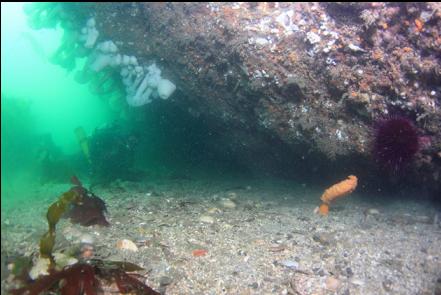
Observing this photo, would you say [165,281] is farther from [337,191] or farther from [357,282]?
[337,191]

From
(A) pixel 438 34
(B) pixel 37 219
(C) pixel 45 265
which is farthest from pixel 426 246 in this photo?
(B) pixel 37 219

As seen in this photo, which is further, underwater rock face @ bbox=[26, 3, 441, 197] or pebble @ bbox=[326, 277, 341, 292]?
underwater rock face @ bbox=[26, 3, 441, 197]

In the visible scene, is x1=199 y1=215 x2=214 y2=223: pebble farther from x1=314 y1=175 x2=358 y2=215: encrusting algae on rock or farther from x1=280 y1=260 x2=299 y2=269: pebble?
x1=314 y1=175 x2=358 y2=215: encrusting algae on rock

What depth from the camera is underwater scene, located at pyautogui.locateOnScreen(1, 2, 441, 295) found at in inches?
132

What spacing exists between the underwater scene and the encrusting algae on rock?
0.02 meters

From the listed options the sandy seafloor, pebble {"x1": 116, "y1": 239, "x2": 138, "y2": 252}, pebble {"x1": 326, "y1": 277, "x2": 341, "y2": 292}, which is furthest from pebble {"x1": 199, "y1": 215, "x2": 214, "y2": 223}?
pebble {"x1": 326, "y1": 277, "x2": 341, "y2": 292}

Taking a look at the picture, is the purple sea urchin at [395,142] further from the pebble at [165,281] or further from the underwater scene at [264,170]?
the pebble at [165,281]

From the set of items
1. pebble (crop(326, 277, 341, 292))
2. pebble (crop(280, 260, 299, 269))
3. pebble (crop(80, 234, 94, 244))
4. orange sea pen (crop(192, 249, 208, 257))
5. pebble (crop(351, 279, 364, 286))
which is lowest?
pebble (crop(326, 277, 341, 292))

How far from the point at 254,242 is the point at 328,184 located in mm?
2473

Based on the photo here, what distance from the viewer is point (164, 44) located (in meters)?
6.49

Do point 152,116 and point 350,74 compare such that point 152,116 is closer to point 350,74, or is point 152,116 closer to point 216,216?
point 216,216

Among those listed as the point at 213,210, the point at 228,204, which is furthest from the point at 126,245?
the point at 228,204

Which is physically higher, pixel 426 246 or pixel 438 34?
pixel 438 34

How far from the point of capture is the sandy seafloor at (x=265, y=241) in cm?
327
